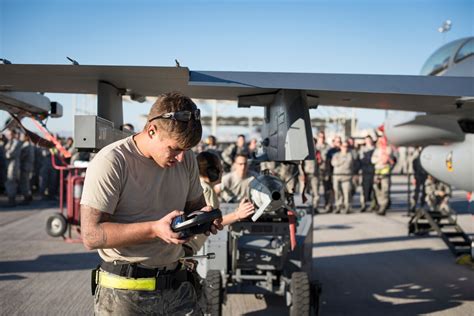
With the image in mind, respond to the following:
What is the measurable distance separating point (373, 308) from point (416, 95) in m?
2.51

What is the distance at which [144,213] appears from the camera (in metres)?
2.31

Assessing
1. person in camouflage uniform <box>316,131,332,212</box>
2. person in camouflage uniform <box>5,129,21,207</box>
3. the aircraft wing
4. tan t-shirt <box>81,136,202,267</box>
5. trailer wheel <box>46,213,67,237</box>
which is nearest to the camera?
tan t-shirt <box>81,136,202,267</box>

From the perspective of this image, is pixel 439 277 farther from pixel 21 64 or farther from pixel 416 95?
pixel 21 64

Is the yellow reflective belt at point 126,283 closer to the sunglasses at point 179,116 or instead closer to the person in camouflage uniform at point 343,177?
the sunglasses at point 179,116

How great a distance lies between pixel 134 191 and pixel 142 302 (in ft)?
1.74

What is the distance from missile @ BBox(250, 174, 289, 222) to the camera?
12.8ft

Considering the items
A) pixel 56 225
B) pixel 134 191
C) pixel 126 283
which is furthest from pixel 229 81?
pixel 56 225

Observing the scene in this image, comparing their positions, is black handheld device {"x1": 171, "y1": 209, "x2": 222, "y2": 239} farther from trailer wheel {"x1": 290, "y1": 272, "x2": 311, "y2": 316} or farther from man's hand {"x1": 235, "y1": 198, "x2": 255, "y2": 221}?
trailer wheel {"x1": 290, "y1": 272, "x2": 311, "y2": 316}

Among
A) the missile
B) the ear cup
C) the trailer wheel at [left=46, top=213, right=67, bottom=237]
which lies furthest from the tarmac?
the ear cup

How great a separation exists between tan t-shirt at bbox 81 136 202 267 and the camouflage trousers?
5.7 inches

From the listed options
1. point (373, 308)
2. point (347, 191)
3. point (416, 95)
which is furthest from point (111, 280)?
point (347, 191)

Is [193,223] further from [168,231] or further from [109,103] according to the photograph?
[109,103]

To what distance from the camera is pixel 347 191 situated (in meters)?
12.6

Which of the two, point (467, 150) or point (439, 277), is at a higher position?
point (467, 150)
